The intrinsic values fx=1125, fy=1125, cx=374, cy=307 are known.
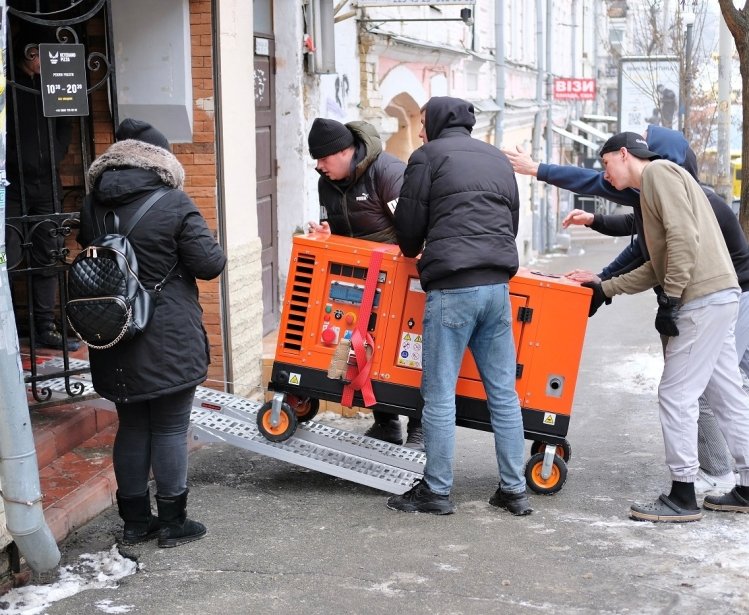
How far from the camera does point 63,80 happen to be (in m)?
5.46

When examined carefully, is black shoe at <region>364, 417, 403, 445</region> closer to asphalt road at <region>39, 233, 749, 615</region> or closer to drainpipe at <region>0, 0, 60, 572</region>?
asphalt road at <region>39, 233, 749, 615</region>

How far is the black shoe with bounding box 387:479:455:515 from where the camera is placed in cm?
513

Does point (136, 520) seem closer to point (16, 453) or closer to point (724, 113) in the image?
point (16, 453)

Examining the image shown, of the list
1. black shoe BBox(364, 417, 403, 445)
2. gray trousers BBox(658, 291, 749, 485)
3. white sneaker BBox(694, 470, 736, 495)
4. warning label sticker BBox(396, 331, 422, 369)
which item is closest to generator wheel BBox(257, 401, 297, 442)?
warning label sticker BBox(396, 331, 422, 369)

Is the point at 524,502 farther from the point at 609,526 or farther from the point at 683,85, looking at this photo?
the point at 683,85

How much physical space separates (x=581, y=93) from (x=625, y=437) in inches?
816

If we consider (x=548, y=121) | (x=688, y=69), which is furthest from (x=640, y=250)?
(x=548, y=121)

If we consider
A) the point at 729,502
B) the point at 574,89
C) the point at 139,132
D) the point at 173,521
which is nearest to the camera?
the point at 139,132

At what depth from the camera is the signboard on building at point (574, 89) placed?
27000 millimetres

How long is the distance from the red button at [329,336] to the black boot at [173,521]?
3.61ft

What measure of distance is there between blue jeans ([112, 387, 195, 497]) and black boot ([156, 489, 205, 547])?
3cm

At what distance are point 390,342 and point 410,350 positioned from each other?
0.10 m

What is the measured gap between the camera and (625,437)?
7328 millimetres

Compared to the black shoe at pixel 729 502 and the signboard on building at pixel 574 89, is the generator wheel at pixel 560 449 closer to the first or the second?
the black shoe at pixel 729 502
